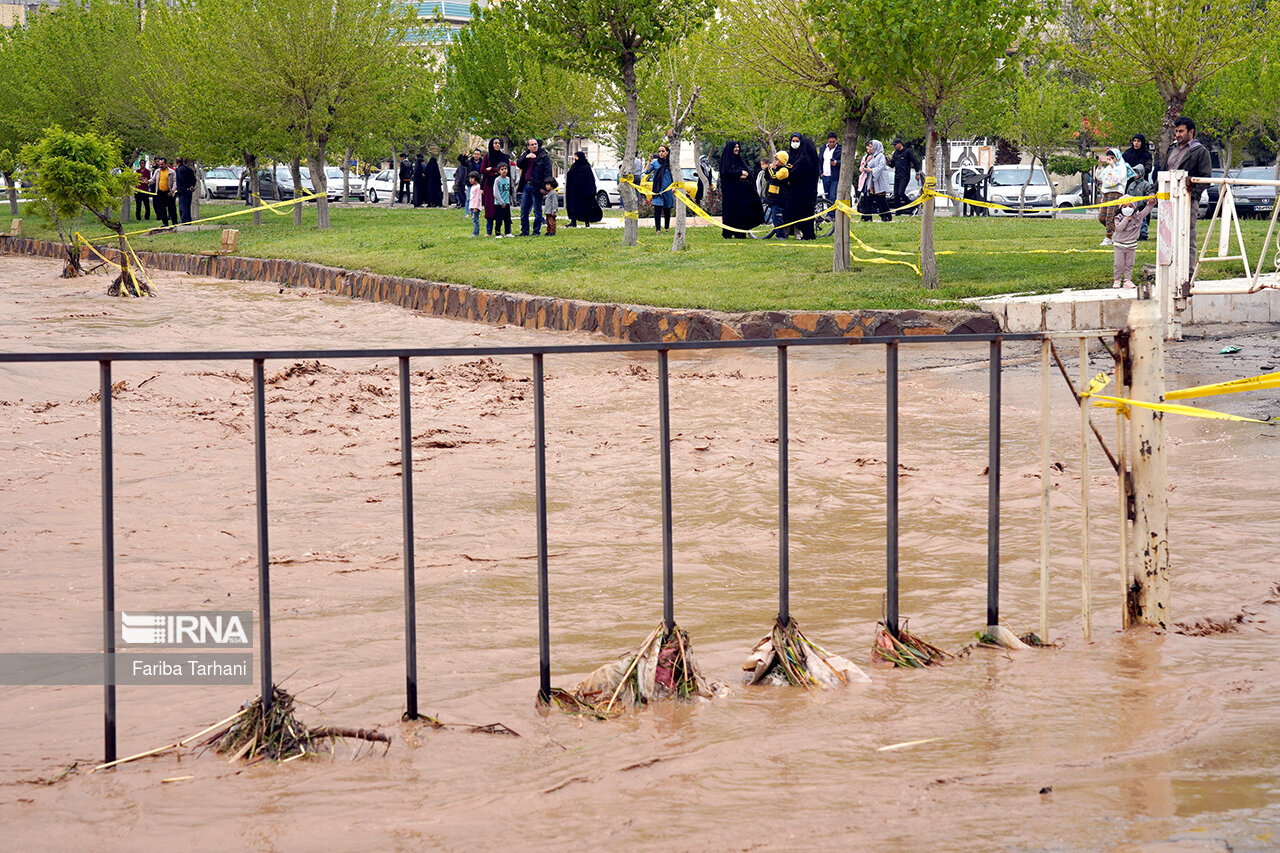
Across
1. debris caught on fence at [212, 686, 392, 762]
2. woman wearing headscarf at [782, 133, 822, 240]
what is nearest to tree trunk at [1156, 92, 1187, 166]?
woman wearing headscarf at [782, 133, 822, 240]

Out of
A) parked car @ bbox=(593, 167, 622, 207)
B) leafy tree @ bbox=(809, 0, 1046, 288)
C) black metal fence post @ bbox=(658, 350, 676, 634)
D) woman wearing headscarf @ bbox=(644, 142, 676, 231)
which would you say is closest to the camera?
black metal fence post @ bbox=(658, 350, 676, 634)

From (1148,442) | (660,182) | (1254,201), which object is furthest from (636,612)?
(1254,201)

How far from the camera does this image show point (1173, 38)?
1923cm

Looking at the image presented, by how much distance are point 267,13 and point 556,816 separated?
94.3ft

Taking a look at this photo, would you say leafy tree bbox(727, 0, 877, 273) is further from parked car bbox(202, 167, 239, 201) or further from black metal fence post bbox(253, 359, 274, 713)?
parked car bbox(202, 167, 239, 201)

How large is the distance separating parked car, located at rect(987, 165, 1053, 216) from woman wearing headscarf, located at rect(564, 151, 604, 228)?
1331 cm

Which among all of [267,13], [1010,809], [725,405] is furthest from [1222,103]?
[1010,809]

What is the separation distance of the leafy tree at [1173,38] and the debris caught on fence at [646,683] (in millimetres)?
17442

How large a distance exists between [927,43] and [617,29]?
7.07m

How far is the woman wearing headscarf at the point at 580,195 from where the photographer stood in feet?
85.7

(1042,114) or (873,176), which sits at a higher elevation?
(1042,114)

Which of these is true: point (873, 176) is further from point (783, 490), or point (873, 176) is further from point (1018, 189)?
point (783, 490)

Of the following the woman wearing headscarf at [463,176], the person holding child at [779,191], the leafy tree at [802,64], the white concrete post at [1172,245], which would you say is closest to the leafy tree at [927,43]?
the leafy tree at [802,64]

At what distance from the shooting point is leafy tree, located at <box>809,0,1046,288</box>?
1352 centimetres
